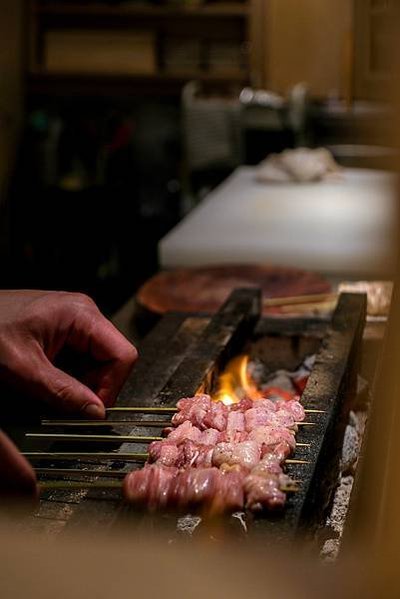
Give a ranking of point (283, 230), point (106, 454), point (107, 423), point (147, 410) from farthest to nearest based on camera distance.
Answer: point (283, 230)
point (147, 410)
point (107, 423)
point (106, 454)

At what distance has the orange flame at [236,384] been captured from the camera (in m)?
2.38

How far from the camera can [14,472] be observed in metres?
1.10

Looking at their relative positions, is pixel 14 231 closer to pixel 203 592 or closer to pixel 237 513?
pixel 237 513

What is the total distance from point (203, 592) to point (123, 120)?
27.3ft

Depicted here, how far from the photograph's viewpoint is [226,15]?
27.1ft

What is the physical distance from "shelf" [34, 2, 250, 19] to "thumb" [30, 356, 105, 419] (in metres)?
6.83

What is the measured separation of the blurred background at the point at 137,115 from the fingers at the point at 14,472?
500 centimetres

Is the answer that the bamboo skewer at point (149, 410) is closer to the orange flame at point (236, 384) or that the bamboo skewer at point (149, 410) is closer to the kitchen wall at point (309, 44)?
the orange flame at point (236, 384)

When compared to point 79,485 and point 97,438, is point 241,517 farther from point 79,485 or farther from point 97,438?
point 97,438

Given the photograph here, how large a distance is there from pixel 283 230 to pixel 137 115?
4852 millimetres

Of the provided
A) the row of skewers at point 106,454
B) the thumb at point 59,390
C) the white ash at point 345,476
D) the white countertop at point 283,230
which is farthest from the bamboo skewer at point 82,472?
the white countertop at point 283,230

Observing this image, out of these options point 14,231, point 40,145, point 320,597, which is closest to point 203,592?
point 320,597

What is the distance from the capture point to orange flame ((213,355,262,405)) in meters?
2.38

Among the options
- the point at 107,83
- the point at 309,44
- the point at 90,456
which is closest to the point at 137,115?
the point at 107,83
